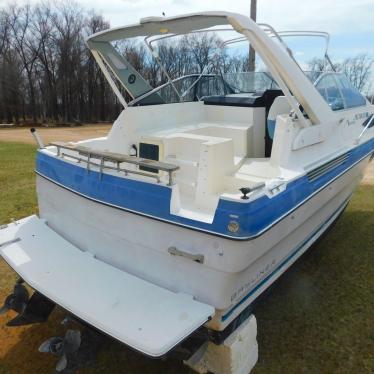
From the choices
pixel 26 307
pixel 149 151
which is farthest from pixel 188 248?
pixel 149 151

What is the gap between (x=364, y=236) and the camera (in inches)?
182

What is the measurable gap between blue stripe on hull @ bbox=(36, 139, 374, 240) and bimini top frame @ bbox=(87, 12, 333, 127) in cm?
62

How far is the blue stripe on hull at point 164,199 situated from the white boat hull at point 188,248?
50 mm

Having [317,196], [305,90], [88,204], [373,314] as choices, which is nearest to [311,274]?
[373,314]

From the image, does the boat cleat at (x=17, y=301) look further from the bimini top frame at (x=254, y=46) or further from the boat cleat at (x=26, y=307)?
the bimini top frame at (x=254, y=46)

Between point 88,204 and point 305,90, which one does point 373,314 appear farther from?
point 88,204

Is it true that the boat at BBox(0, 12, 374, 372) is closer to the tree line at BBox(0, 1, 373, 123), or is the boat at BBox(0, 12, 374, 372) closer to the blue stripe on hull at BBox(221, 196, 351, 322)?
the blue stripe on hull at BBox(221, 196, 351, 322)

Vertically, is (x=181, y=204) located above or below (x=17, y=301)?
above

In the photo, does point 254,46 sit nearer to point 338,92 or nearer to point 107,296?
point 338,92

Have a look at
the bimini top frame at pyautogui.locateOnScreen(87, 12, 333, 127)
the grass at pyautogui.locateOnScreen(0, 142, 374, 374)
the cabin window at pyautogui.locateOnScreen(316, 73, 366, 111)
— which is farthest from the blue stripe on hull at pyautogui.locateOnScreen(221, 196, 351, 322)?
the cabin window at pyautogui.locateOnScreen(316, 73, 366, 111)

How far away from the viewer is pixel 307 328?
298 centimetres

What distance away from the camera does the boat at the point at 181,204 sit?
220cm

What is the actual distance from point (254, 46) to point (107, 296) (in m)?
2.07

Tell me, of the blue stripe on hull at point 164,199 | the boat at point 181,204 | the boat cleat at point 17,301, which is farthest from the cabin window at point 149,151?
the boat cleat at point 17,301
